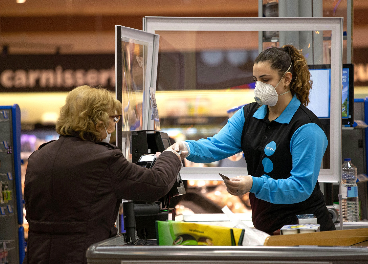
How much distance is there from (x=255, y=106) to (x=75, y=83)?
352 cm

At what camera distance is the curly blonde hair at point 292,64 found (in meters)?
2.26

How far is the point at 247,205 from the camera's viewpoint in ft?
15.0

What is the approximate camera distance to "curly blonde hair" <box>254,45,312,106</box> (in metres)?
2.26

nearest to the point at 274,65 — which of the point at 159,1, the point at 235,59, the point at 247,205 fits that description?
the point at 235,59

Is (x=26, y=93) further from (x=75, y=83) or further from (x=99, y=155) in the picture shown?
A: (x=99, y=155)

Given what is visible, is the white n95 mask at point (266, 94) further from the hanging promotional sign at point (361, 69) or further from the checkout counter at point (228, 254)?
the hanging promotional sign at point (361, 69)

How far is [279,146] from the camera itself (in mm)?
2162

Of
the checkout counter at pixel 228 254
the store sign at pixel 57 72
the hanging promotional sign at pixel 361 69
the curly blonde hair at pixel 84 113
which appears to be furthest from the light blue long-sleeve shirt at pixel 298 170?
the store sign at pixel 57 72

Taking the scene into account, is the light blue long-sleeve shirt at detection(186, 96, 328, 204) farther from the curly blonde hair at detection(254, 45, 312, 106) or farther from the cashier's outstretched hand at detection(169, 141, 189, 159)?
the cashier's outstretched hand at detection(169, 141, 189, 159)

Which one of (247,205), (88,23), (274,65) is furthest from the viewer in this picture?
(88,23)

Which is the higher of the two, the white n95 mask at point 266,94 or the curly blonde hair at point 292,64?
the curly blonde hair at point 292,64

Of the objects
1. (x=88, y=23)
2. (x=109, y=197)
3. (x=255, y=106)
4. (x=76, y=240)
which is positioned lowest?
(x=76, y=240)

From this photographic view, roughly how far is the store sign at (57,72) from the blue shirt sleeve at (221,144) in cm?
319

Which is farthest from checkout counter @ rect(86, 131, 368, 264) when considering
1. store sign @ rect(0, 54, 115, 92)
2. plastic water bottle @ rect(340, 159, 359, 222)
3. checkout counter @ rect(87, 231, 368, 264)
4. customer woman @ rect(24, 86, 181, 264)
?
store sign @ rect(0, 54, 115, 92)
